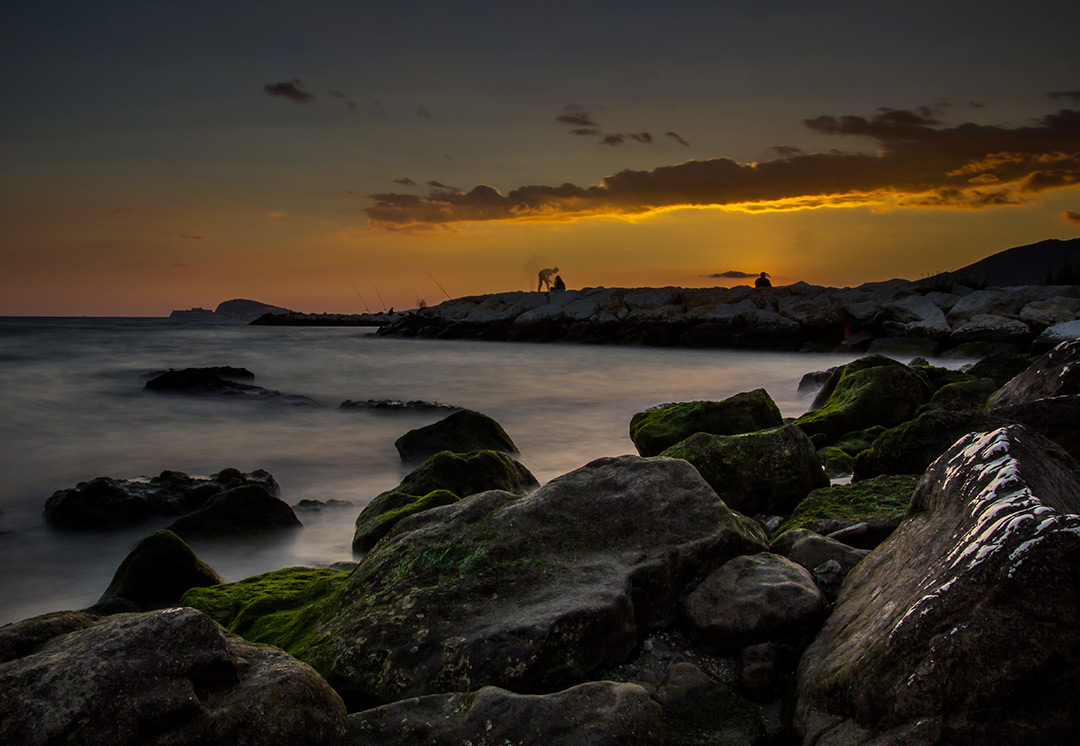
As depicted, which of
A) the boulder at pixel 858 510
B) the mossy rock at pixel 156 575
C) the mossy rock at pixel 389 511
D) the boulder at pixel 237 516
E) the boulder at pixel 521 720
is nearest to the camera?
the boulder at pixel 521 720

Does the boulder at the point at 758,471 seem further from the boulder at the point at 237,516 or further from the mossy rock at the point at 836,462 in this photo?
the boulder at the point at 237,516

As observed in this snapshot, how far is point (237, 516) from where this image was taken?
697 cm

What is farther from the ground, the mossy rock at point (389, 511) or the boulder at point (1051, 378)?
the boulder at point (1051, 378)

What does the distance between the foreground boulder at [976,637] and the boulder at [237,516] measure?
5.53 meters

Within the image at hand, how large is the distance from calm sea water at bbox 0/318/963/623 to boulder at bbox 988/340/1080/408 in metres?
5.46

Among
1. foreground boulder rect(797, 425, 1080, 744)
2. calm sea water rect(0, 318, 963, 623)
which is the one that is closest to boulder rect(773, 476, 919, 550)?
foreground boulder rect(797, 425, 1080, 744)

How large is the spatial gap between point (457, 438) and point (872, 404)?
525 cm

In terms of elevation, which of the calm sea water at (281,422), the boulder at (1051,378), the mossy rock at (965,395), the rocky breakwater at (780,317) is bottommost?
the calm sea water at (281,422)

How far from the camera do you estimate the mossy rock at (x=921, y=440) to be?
17.6ft

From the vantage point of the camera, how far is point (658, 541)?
375 cm

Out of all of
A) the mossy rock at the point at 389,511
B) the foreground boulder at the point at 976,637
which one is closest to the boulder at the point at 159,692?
the foreground boulder at the point at 976,637

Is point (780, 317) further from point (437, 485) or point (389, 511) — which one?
point (389, 511)

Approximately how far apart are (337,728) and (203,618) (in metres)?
0.63

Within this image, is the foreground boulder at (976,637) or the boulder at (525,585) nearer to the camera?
the foreground boulder at (976,637)
